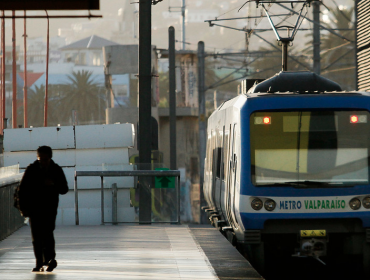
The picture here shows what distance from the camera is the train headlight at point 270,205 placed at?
1054cm

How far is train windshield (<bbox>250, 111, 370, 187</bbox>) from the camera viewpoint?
10711 millimetres

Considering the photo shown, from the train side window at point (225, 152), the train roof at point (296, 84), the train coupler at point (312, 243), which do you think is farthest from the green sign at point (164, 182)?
the train coupler at point (312, 243)

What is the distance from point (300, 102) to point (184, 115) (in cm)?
2906

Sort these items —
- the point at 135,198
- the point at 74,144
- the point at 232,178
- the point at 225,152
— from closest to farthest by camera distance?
the point at 232,178, the point at 225,152, the point at 135,198, the point at 74,144

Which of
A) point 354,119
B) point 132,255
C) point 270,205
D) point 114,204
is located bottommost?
point 132,255

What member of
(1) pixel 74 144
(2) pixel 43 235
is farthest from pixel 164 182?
(2) pixel 43 235

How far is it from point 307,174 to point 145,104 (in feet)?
17.8

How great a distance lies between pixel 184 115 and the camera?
40.0 metres

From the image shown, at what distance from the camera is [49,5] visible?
30.7 ft

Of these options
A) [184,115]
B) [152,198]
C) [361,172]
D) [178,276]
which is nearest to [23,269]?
[178,276]

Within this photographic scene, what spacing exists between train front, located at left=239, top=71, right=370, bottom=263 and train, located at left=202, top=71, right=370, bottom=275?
0.04ft

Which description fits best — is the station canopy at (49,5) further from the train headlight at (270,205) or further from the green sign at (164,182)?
the green sign at (164,182)

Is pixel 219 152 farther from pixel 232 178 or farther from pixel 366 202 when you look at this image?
pixel 366 202

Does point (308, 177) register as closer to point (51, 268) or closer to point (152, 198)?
point (51, 268)
